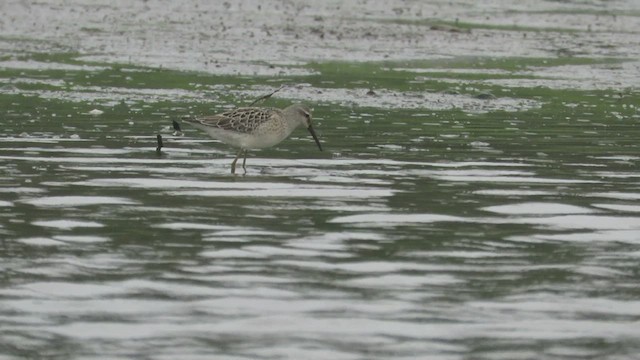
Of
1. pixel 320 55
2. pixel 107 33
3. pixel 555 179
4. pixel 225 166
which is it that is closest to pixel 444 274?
pixel 555 179

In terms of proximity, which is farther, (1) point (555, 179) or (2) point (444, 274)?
(1) point (555, 179)

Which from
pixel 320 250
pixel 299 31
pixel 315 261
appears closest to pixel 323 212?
pixel 320 250

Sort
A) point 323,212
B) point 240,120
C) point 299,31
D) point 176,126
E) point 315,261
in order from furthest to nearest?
point 299,31 → point 176,126 → point 240,120 → point 323,212 → point 315,261

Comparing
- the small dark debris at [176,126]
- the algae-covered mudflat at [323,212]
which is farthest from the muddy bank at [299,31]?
the small dark debris at [176,126]

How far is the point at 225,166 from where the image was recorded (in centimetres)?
1616

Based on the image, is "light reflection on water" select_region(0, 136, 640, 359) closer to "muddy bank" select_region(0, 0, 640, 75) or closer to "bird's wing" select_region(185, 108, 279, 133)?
"bird's wing" select_region(185, 108, 279, 133)

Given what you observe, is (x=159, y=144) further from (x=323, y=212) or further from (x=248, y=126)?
(x=323, y=212)

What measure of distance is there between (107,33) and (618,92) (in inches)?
474

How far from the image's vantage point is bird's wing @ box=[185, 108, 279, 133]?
53.8ft

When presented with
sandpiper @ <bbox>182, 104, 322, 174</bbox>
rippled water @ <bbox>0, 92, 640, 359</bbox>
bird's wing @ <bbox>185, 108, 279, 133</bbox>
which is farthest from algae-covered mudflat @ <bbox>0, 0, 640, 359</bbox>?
bird's wing @ <bbox>185, 108, 279, 133</bbox>

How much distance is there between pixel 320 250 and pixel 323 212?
182 centimetres

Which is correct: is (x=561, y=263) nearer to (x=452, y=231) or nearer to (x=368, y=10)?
(x=452, y=231)

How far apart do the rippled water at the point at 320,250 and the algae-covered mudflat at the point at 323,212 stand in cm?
3

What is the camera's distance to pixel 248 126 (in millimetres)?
16359
